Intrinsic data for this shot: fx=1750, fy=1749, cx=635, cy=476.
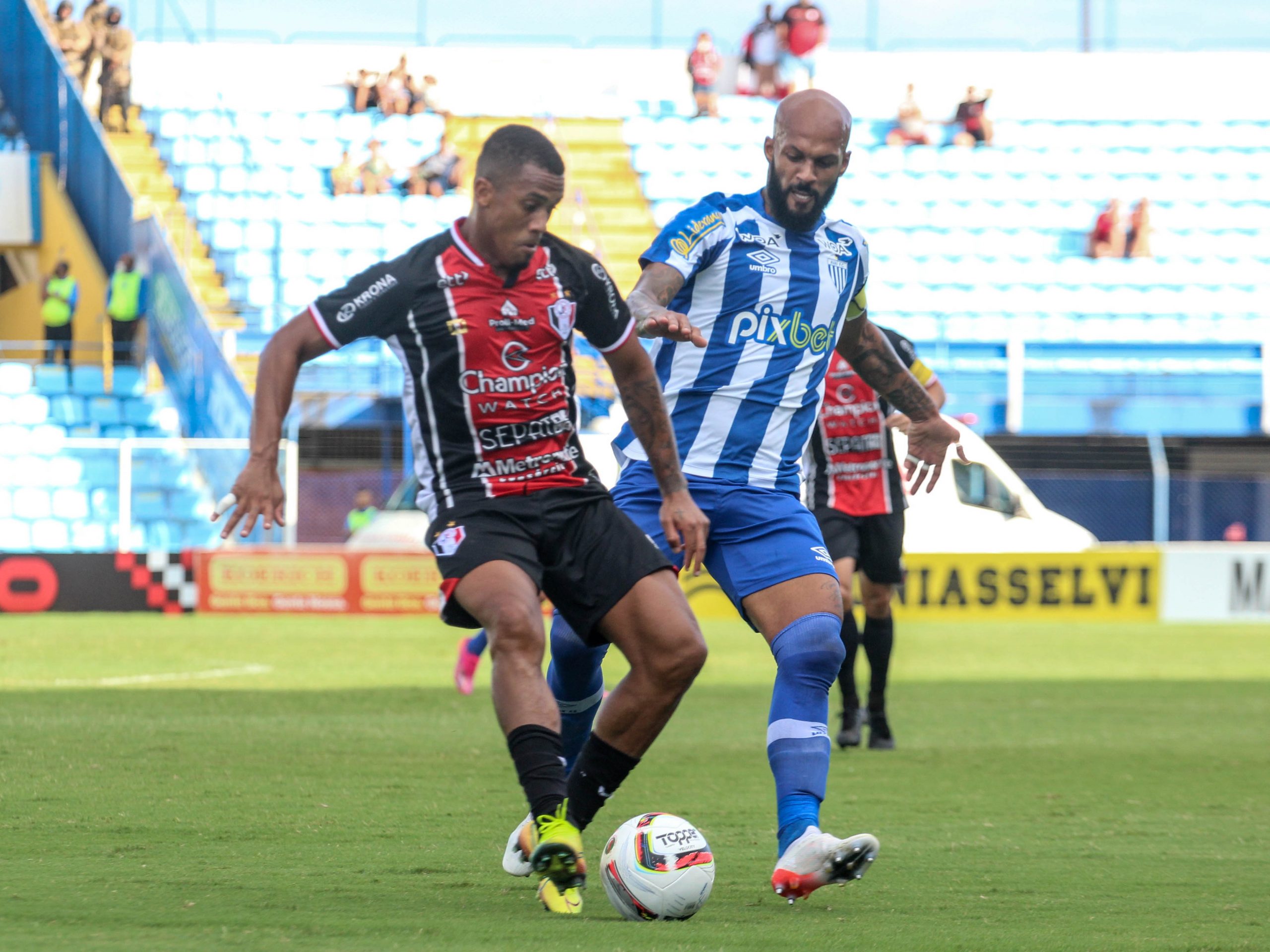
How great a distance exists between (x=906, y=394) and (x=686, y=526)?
4.28 feet

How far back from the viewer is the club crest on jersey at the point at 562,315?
473 cm

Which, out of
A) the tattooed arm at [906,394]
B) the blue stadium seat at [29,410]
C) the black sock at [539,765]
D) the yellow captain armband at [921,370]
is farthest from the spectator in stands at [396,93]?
the black sock at [539,765]

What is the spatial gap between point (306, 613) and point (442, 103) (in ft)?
41.3

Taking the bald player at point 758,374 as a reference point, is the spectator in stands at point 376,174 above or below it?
above

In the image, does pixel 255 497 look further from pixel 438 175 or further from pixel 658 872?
pixel 438 175

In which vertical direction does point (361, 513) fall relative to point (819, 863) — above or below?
below

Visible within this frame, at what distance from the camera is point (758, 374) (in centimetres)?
534

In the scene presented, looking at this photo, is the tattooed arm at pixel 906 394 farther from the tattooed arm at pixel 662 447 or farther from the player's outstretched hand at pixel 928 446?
the tattooed arm at pixel 662 447

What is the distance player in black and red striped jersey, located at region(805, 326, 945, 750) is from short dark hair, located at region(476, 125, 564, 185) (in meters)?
4.41

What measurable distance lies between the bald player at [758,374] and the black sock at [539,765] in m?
0.84

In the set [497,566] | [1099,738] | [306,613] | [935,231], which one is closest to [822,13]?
[935,231]

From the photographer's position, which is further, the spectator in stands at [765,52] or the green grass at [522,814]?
the spectator in stands at [765,52]

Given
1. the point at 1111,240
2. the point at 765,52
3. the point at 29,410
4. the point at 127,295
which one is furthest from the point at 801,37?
the point at 29,410

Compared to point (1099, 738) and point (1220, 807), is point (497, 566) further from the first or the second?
point (1099, 738)
